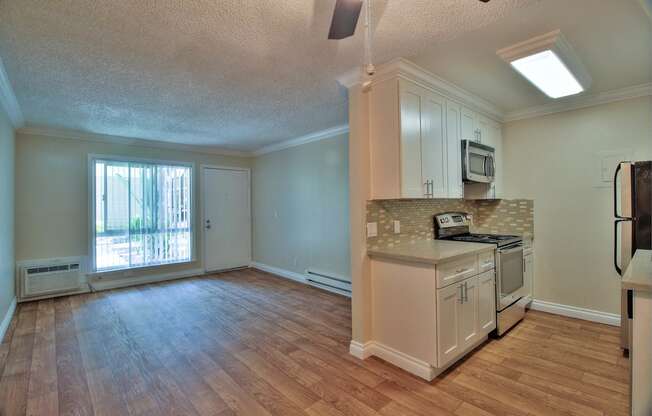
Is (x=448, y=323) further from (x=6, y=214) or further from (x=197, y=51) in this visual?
(x=6, y=214)

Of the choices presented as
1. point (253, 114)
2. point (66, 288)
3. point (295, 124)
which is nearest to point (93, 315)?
point (66, 288)

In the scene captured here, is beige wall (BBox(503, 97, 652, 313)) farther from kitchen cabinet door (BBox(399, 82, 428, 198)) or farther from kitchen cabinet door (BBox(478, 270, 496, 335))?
kitchen cabinet door (BBox(399, 82, 428, 198))

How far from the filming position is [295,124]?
4.11 m

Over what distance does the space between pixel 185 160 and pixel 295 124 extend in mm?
2453

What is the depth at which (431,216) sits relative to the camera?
3.30 m

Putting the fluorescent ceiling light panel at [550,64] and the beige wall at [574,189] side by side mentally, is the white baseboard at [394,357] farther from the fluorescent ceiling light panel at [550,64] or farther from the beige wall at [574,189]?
the fluorescent ceiling light panel at [550,64]

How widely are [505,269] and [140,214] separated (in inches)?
200

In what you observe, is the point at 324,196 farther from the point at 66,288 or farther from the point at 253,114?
the point at 66,288

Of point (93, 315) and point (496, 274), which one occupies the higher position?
point (496, 274)

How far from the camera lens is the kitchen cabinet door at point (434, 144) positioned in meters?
2.60

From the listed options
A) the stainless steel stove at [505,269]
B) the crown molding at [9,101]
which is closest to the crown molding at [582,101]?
the stainless steel stove at [505,269]

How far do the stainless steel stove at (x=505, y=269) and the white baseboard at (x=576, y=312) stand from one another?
1.29 feet

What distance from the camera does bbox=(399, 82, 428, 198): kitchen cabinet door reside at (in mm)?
2414

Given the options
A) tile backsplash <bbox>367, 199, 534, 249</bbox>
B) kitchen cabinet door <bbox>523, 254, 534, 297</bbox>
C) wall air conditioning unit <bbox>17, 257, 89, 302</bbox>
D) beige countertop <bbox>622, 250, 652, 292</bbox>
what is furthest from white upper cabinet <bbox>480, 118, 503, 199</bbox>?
wall air conditioning unit <bbox>17, 257, 89, 302</bbox>
